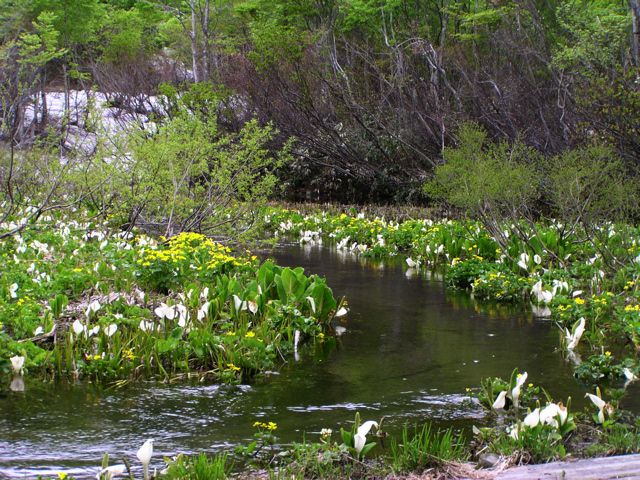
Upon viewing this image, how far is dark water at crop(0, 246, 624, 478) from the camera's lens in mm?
5105

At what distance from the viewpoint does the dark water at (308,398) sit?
5.11m

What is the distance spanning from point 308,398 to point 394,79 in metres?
16.2

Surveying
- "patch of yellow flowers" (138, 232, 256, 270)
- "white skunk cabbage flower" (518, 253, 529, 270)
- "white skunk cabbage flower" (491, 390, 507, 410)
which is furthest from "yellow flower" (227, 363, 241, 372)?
"white skunk cabbage flower" (518, 253, 529, 270)

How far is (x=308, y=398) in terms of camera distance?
6.21 m

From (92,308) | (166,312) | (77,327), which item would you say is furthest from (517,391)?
(92,308)

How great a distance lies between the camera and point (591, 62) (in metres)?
16.0

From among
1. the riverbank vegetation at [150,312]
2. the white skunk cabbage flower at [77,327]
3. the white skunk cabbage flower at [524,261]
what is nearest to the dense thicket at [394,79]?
the white skunk cabbage flower at [524,261]

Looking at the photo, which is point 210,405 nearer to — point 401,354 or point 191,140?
point 401,354

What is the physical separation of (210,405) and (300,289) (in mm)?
2502

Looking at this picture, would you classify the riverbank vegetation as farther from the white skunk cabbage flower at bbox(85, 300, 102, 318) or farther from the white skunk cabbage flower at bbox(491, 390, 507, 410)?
the white skunk cabbage flower at bbox(491, 390, 507, 410)

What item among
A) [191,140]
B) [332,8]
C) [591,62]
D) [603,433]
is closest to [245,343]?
[603,433]

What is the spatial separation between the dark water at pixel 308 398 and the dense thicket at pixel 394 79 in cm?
643

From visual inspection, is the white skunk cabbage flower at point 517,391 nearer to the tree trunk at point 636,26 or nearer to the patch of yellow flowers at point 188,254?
the patch of yellow flowers at point 188,254

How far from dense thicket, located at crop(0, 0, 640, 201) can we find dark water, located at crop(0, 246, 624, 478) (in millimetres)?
6434
